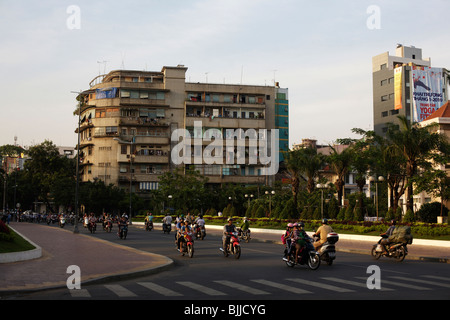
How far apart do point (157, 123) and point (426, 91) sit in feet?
174

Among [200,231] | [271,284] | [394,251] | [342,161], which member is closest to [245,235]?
[200,231]

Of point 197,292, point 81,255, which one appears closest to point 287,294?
point 197,292

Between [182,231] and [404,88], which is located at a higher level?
[404,88]

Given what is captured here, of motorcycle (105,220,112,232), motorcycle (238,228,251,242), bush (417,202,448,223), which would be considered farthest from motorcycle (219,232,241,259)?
motorcycle (105,220,112,232)

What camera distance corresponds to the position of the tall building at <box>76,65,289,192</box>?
88.9 metres

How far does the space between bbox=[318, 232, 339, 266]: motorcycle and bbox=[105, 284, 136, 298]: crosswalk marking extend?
7761mm

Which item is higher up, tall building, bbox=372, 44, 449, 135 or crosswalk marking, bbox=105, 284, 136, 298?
tall building, bbox=372, 44, 449, 135

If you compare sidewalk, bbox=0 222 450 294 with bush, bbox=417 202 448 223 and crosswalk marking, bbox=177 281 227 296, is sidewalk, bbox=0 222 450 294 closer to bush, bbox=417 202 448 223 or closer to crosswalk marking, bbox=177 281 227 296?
crosswalk marking, bbox=177 281 227 296

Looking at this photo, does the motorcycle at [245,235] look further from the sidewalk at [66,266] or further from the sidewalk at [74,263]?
the sidewalk at [66,266]

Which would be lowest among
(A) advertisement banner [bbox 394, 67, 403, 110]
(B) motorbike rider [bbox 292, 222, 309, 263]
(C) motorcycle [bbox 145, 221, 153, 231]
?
(C) motorcycle [bbox 145, 221, 153, 231]

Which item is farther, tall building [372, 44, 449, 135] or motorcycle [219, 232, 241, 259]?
tall building [372, 44, 449, 135]

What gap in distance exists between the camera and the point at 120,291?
36.5 feet

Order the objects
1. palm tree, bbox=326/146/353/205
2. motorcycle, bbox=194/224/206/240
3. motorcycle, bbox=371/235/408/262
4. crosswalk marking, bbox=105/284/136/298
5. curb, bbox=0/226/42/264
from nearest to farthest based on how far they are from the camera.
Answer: crosswalk marking, bbox=105/284/136/298 → curb, bbox=0/226/42/264 → motorcycle, bbox=371/235/408/262 → motorcycle, bbox=194/224/206/240 → palm tree, bbox=326/146/353/205

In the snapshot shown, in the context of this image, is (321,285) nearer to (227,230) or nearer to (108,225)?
(227,230)
